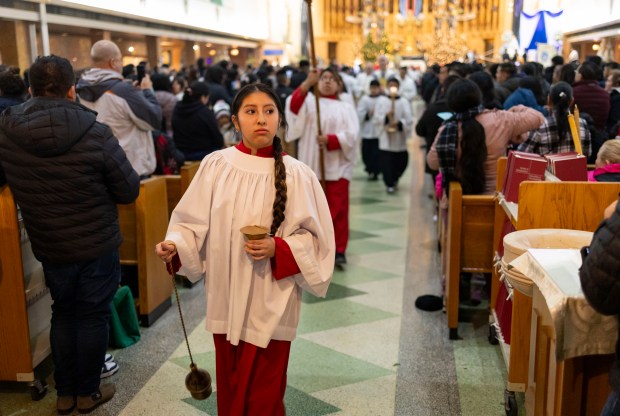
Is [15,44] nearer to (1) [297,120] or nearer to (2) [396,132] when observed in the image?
(1) [297,120]

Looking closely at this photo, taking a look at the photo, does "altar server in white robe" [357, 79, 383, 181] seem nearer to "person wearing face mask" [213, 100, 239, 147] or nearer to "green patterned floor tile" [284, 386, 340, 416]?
"person wearing face mask" [213, 100, 239, 147]

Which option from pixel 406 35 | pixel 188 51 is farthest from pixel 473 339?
pixel 406 35

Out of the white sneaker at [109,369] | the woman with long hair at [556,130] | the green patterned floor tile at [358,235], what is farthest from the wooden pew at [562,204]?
the green patterned floor tile at [358,235]

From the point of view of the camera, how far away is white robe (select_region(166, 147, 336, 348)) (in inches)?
106

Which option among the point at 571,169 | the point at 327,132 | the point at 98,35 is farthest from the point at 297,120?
the point at 98,35

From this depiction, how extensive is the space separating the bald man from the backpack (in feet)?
2.15

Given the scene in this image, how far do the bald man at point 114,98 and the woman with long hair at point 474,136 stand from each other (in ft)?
6.88

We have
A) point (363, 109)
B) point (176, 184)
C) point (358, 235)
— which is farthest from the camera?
point (363, 109)

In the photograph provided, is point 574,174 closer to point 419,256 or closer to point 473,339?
point 473,339

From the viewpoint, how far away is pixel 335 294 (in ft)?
18.1

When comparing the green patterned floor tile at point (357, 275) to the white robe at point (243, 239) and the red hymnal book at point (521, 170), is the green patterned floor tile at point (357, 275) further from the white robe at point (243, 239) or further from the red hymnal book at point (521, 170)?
the white robe at point (243, 239)

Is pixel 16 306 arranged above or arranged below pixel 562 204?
below

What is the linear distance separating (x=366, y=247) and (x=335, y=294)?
4.80ft

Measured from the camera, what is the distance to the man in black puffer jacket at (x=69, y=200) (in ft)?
10.8
